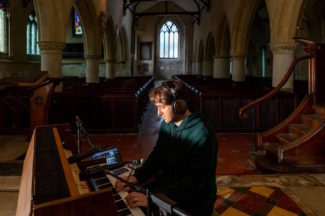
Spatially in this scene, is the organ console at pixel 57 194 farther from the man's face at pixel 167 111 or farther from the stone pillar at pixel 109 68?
the stone pillar at pixel 109 68

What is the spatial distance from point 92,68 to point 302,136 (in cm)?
940

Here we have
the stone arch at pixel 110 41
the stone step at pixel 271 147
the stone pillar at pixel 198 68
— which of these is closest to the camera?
the stone step at pixel 271 147

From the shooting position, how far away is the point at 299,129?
4.18 meters

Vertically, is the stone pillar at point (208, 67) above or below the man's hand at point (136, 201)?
above

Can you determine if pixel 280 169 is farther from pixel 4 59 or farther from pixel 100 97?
pixel 4 59

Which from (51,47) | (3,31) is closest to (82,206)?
(51,47)

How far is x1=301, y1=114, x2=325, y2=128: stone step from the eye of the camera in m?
3.92

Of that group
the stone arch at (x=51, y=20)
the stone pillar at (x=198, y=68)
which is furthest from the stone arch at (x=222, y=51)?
the stone arch at (x=51, y=20)

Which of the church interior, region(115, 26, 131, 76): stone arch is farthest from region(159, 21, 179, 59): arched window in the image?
the church interior

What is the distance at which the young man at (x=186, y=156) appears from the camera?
154cm

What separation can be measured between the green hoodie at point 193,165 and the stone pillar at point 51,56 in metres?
6.23

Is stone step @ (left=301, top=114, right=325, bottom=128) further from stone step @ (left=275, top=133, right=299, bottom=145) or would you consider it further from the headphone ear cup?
the headphone ear cup

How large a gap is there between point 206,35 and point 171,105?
18.2 metres

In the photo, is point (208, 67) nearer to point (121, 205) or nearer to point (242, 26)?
point (242, 26)
